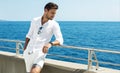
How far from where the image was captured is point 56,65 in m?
5.89

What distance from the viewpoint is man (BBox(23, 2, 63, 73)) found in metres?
4.93

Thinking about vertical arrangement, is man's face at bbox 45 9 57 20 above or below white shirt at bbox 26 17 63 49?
above

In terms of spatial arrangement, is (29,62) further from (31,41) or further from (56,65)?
(56,65)

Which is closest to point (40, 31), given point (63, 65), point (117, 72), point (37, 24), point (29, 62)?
point (37, 24)

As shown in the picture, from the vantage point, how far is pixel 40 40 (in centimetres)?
500

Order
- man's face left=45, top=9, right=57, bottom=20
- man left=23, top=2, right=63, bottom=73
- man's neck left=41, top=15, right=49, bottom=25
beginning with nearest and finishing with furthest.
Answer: man's face left=45, top=9, right=57, bottom=20 → man left=23, top=2, right=63, bottom=73 → man's neck left=41, top=15, right=49, bottom=25

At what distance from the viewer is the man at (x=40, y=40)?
16.2ft

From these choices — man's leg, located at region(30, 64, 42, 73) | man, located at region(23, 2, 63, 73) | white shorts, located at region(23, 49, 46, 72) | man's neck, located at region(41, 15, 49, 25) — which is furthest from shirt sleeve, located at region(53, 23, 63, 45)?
man's leg, located at region(30, 64, 42, 73)

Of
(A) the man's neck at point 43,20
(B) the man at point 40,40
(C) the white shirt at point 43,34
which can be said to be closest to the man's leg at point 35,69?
(B) the man at point 40,40

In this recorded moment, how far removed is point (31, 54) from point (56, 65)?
104cm

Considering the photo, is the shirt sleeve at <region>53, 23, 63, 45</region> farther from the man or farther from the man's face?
the man's face

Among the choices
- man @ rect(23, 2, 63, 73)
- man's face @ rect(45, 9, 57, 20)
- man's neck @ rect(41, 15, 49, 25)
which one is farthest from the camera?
man's neck @ rect(41, 15, 49, 25)

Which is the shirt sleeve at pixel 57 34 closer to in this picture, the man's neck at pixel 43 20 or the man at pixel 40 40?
the man at pixel 40 40

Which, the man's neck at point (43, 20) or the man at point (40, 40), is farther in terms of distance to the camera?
the man's neck at point (43, 20)
